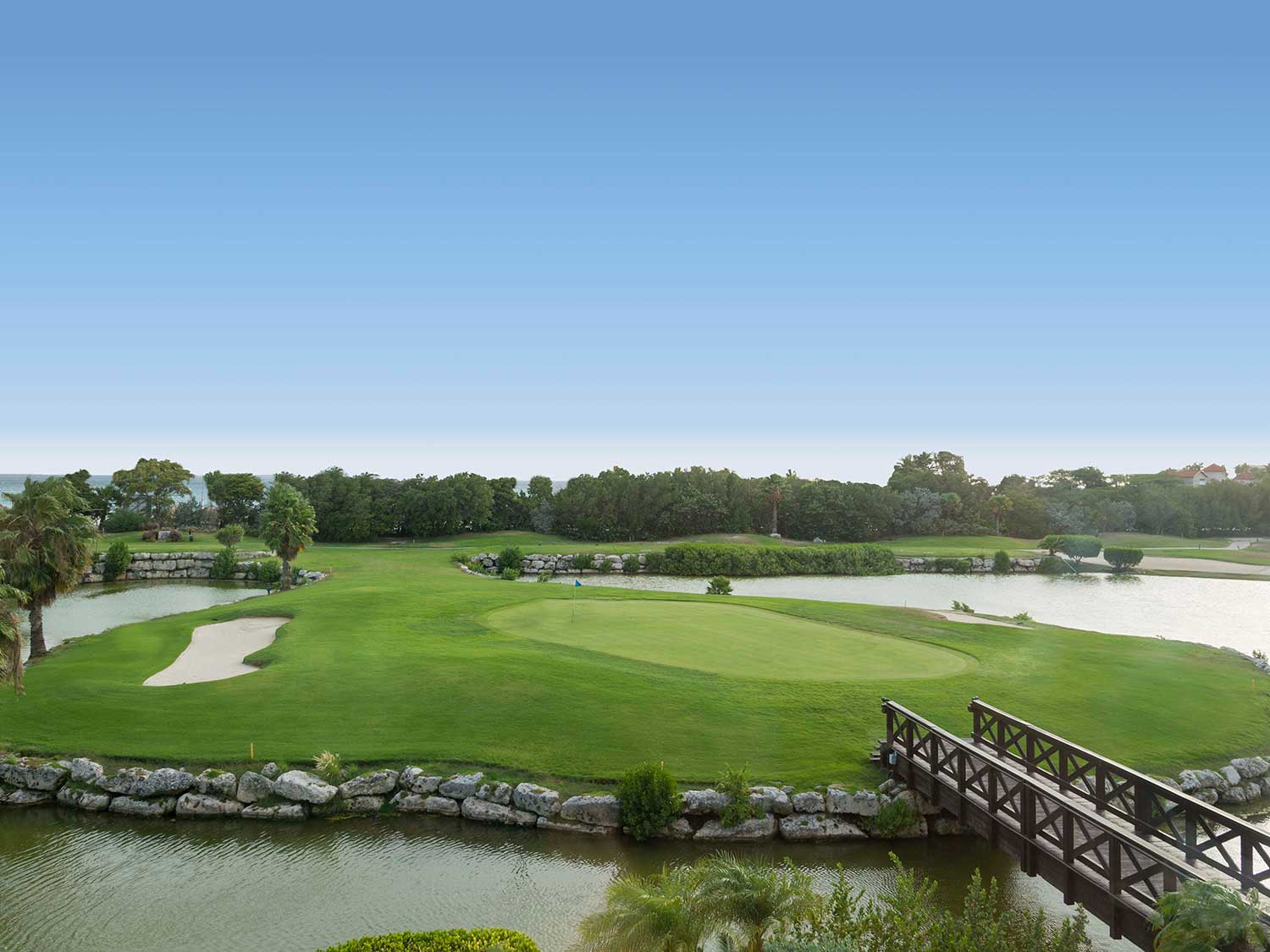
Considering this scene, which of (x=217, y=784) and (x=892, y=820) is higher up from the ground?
(x=217, y=784)

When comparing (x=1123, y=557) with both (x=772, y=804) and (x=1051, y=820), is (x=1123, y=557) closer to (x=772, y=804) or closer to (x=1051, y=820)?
(x=772, y=804)

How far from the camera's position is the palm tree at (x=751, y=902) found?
9344 mm

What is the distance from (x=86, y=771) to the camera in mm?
15352

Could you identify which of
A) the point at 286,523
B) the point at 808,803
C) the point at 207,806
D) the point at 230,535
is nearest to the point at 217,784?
the point at 207,806

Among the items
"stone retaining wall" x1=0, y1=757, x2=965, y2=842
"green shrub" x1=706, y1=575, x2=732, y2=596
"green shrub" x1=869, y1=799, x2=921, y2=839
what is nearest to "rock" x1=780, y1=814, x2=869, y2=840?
"stone retaining wall" x1=0, y1=757, x2=965, y2=842

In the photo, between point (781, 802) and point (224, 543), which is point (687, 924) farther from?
point (224, 543)

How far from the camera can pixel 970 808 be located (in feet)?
40.9

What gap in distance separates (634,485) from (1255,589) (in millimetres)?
50124

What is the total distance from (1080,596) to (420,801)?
4608 centimetres

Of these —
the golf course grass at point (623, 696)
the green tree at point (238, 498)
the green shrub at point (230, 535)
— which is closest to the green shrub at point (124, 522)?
the green tree at point (238, 498)

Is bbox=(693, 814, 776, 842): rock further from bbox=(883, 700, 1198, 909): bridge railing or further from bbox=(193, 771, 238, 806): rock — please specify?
bbox=(193, 771, 238, 806): rock

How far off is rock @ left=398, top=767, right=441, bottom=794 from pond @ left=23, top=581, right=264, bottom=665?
69.2 feet

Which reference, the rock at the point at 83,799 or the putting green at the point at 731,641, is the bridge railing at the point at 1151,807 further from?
the rock at the point at 83,799

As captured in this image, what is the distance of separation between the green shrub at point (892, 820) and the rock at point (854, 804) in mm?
140
